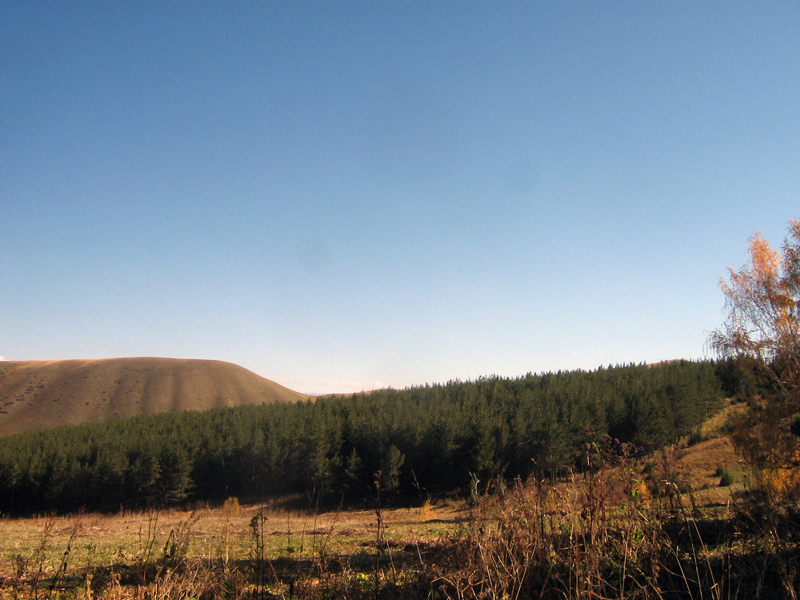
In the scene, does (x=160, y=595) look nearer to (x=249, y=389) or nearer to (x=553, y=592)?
(x=553, y=592)

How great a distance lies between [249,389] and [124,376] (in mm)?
28887

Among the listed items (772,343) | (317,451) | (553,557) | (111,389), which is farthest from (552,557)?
(111,389)

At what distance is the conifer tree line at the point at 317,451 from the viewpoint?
161 ft

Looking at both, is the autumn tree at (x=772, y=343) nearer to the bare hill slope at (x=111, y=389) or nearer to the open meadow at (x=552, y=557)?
the open meadow at (x=552, y=557)

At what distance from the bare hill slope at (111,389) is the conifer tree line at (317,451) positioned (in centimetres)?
3345

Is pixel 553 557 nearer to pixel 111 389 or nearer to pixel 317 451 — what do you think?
pixel 317 451

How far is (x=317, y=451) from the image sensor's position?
51062mm

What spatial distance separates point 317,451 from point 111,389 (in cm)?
7704

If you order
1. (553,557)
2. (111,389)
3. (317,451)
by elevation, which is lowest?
(317,451)

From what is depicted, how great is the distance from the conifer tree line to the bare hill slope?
3345cm

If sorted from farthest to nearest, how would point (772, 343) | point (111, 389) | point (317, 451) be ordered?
point (111, 389)
point (317, 451)
point (772, 343)

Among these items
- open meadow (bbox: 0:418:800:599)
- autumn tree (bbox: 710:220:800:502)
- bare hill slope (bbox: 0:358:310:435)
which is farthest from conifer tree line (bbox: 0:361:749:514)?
open meadow (bbox: 0:418:800:599)

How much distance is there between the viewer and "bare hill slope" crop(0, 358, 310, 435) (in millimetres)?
91500

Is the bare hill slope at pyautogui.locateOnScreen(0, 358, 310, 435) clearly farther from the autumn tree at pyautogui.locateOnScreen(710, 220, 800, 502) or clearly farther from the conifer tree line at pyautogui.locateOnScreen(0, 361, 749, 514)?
the autumn tree at pyautogui.locateOnScreen(710, 220, 800, 502)
